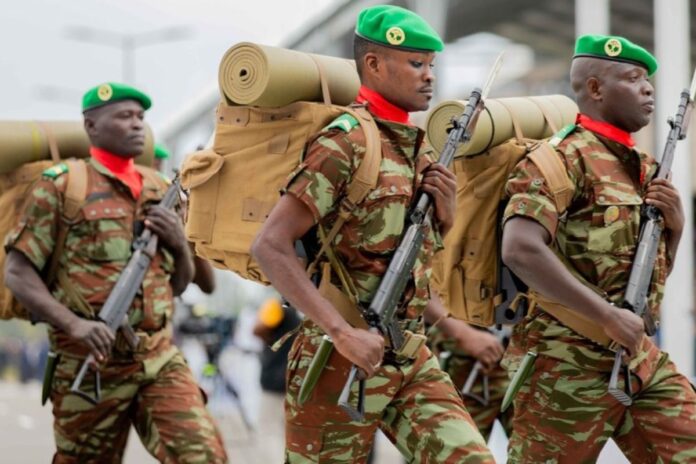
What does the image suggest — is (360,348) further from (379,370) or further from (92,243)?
(92,243)

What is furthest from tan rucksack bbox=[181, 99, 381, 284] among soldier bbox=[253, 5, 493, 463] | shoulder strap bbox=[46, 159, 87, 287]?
shoulder strap bbox=[46, 159, 87, 287]

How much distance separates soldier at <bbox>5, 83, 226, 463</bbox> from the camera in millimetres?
6738

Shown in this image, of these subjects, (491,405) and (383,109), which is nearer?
(383,109)

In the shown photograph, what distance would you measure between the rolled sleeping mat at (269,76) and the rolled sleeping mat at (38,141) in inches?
93.6

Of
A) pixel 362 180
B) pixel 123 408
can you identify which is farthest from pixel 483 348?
pixel 362 180

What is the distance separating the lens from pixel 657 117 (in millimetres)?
12414

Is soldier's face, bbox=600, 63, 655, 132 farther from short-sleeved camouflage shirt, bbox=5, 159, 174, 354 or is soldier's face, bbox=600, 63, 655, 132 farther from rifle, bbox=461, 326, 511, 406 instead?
short-sleeved camouflage shirt, bbox=5, 159, 174, 354

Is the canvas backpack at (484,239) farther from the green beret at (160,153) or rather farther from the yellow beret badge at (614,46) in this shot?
the green beret at (160,153)

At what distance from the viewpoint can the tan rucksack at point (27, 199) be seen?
22.8ft

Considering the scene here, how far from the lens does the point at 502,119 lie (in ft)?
19.8

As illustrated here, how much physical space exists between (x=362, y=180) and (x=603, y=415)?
1.26 m

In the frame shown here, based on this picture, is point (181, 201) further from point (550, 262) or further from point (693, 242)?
point (693, 242)

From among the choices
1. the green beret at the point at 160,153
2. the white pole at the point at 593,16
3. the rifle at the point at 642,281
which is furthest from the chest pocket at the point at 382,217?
the white pole at the point at 593,16

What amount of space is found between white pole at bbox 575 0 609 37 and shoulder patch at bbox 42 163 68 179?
6.38m
